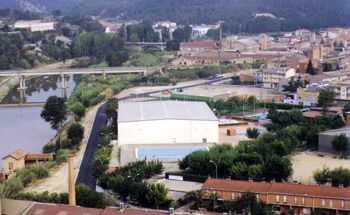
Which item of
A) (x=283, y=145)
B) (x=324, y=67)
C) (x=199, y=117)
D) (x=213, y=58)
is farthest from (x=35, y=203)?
(x=213, y=58)

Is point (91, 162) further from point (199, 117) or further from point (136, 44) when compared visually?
point (136, 44)

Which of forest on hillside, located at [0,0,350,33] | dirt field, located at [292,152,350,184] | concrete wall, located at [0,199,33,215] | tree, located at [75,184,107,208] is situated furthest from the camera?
forest on hillside, located at [0,0,350,33]

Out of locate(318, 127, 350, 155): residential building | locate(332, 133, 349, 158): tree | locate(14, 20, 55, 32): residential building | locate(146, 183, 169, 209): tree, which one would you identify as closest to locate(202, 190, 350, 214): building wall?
locate(146, 183, 169, 209): tree

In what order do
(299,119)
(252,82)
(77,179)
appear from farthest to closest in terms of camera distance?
(252,82) → (299,119) → (77,179)

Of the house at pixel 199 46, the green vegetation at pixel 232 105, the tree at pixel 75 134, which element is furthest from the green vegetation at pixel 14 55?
the tree at pixel 75 134

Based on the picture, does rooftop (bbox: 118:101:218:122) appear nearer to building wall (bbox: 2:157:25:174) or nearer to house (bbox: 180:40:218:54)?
building wall (bbox: 2:157:25:174)

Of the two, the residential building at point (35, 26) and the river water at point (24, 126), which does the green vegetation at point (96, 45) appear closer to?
the residential building at point (35, 26)

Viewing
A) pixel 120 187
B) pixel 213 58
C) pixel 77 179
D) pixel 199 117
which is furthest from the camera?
pixel 213 58
